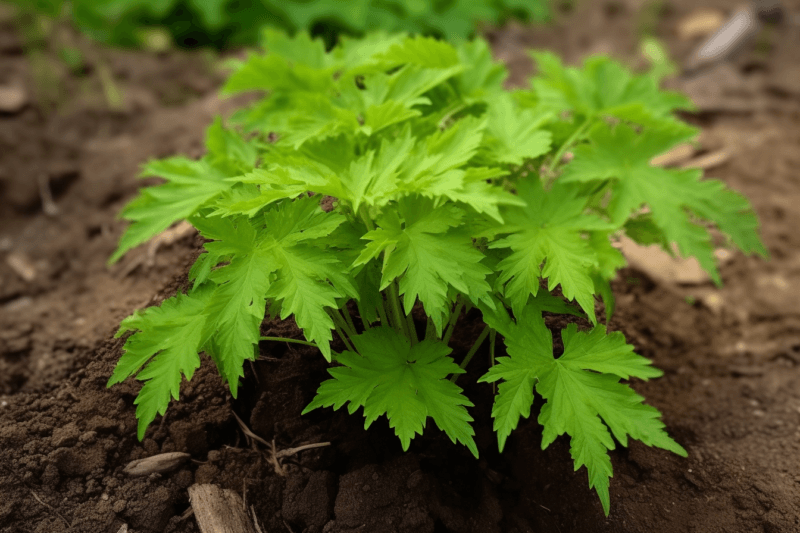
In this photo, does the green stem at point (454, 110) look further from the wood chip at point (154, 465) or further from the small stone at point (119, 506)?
the small stone at point (119, 506)

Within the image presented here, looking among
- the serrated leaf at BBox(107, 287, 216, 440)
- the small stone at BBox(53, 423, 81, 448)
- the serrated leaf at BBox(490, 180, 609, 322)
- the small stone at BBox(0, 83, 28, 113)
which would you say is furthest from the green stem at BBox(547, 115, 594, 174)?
the small stone at BBox(0, 83, 28, 113)

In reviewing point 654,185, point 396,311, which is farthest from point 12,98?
point 654,185

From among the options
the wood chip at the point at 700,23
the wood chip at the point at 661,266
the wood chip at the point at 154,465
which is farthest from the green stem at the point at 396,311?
the wood chip at the point at 700,23

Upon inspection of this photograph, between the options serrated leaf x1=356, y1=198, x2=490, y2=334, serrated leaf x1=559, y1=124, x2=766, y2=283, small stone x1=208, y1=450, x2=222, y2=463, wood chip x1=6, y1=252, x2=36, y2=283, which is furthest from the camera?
wood chip x1=6, y1=252, x2=36, y2=283

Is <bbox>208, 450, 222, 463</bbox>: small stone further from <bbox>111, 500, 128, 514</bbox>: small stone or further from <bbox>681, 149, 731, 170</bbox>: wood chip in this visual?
<bbox>681, 149, 731, 170</bbox>: wood chip

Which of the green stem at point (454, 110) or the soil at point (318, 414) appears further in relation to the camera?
the green stem at point (454, 110)

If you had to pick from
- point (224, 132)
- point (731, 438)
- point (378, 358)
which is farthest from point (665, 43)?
point (378, 358)
